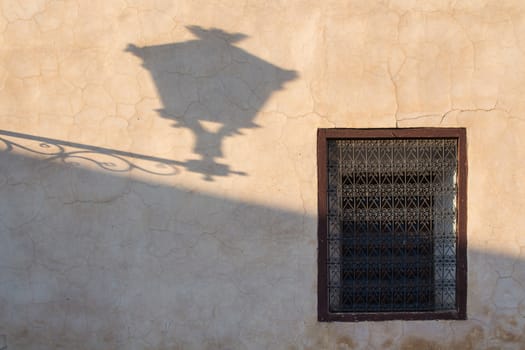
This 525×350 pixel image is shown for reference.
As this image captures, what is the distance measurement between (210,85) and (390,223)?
1456 mm

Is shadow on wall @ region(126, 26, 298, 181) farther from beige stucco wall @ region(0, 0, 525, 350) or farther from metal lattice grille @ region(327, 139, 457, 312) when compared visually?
metal lattice grille @ region(327, 139, 457, 312)

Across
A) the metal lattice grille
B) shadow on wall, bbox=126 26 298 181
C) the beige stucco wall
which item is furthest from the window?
shadow on wall, bbox=126 26 298 181

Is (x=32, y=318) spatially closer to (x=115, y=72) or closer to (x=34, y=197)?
(x=34, y=197)

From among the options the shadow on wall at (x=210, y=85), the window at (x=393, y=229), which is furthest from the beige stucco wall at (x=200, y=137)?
the window at (x=393, y=229)

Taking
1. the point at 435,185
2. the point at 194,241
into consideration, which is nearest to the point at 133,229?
the point at 194,241

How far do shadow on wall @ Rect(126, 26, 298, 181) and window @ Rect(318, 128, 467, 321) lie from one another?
0.58 m

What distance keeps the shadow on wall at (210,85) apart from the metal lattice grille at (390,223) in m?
0.62

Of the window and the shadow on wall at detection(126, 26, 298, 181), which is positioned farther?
the window

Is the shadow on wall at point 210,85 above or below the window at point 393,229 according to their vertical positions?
above

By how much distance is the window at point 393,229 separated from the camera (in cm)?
353

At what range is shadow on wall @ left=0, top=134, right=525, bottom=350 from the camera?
11.1ft

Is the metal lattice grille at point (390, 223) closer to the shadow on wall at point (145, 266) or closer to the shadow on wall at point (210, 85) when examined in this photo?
the shadow on wall at point (145, 266)

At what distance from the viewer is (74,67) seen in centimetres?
338

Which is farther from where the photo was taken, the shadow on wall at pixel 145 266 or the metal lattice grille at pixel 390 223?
the metal lattice grille at pixel 390 223
